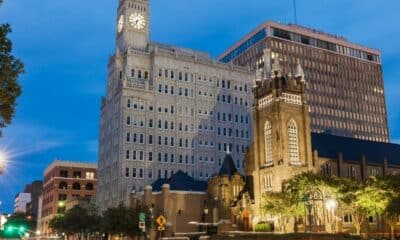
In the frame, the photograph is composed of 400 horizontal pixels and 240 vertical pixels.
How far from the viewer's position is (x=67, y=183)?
17288cm

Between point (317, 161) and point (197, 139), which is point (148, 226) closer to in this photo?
point (317, 161)

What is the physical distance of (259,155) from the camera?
85625 millimetres

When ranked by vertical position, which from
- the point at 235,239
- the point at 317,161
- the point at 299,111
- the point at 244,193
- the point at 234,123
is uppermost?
the point at 234,123

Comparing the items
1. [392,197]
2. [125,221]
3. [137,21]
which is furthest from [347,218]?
[137,21]

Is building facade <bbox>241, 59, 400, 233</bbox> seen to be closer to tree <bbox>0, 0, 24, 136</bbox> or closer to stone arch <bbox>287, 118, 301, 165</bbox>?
stone arch <bbox>287, 118, 301, 165</bbox>

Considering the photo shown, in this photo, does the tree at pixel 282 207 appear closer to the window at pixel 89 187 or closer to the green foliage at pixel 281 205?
the green foliage at pixel 281 205

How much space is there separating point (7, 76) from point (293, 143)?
6327 cm

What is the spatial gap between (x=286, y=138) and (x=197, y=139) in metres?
49.7

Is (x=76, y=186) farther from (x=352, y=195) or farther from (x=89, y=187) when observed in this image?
(x=352, y=195)

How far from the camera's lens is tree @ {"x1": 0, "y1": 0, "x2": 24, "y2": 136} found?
83.0ft

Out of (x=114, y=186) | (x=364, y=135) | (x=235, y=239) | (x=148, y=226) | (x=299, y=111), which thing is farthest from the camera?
(x=364, y=135)

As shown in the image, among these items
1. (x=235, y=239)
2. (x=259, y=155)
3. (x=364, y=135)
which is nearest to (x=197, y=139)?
(x=259, y=155)

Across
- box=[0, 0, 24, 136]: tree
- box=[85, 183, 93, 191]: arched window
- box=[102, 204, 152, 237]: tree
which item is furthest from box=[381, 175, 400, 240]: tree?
box=[85, 183, 93, 191]: arched window

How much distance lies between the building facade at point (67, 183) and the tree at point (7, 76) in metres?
147
